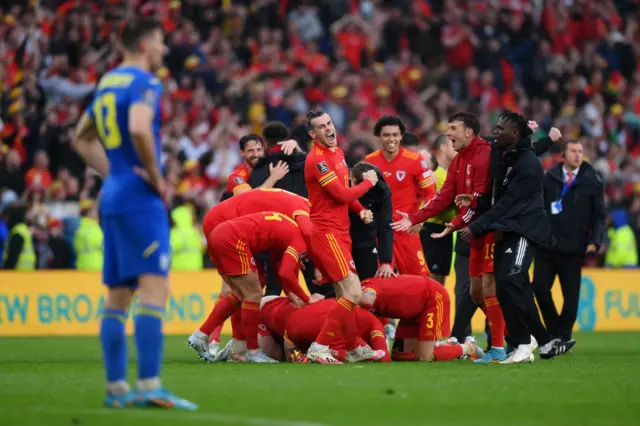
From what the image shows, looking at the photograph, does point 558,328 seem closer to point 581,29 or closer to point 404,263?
point 404,263

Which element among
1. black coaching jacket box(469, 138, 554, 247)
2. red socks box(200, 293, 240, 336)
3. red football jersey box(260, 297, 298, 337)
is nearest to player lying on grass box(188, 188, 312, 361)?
red socks box(200, 293, 240, 336)

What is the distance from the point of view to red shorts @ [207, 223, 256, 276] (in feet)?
40.9

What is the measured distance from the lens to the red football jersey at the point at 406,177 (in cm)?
1478

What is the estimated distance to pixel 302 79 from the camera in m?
25.7

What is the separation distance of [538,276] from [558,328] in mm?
692

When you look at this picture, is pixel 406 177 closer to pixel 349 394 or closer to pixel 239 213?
pixel 239 213

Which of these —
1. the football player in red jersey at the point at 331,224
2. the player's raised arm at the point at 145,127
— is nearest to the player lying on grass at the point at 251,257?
the football player in red jersey at the point at 331,224

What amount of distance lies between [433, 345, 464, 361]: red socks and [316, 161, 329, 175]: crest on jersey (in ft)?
7.55

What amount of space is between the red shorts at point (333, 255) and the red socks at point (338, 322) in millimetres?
266

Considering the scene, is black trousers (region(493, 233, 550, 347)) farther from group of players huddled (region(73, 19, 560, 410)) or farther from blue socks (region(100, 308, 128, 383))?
blue socks (region(100, 308, 128, 383))

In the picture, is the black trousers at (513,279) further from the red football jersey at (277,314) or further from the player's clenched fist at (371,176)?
the red football jersey at (277,314)

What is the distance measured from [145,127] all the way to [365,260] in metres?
5.84

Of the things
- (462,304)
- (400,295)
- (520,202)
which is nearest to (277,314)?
(400,295)

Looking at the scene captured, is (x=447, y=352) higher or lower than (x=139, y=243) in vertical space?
lower
